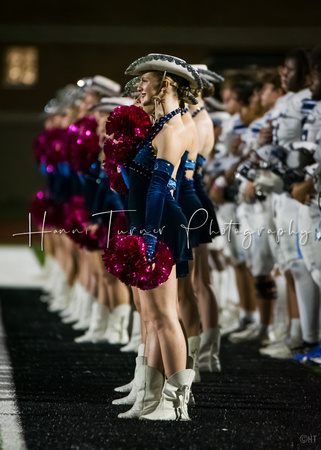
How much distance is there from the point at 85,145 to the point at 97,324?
63.0 inches

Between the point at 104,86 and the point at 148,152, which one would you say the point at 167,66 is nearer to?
the point at 148,152

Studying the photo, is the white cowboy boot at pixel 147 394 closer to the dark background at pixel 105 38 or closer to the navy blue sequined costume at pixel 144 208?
the navy blue sequined costume at pixel 144 208

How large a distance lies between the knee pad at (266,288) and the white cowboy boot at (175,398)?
10.4 feet

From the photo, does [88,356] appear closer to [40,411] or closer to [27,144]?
[40,411]

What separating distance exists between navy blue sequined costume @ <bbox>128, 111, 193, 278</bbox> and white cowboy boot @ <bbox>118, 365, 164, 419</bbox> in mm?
632

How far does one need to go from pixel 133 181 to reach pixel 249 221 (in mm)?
3397

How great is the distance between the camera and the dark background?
87.9ft

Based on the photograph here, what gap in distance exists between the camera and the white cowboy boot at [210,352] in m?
6.88

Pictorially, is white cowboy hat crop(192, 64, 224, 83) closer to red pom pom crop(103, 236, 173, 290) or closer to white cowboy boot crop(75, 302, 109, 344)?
red pom pom crop(103, 236, 173, 290)

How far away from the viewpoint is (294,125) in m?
7.40

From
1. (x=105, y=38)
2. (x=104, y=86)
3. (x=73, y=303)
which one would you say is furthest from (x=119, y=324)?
(x=105, y=38)

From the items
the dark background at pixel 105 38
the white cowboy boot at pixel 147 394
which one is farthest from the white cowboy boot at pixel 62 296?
the dark background at pixel 105 38

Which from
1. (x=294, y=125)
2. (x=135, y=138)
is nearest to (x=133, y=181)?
(x=135, y=138)

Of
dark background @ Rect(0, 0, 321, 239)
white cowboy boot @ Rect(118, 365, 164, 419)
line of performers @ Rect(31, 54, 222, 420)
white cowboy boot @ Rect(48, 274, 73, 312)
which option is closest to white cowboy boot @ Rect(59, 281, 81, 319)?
white cowboy boot @ Rect(48, 274, 73, 312)
